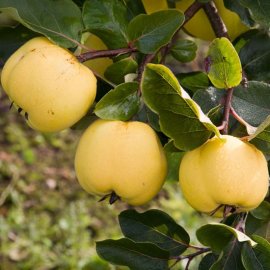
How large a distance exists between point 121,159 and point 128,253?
0.20m

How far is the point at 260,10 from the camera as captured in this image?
0.88m

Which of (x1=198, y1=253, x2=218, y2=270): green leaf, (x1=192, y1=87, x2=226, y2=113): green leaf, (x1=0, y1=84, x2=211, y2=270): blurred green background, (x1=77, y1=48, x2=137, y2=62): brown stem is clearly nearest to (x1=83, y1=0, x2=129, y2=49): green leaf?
(x1=77, y1=48, x2=137, y2=62): brown stem

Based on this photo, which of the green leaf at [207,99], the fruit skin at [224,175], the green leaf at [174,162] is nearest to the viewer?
the fruit skin at [224,175]

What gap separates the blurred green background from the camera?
2.41 m

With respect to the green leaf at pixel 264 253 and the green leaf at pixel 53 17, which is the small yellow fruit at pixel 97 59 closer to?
the green leaf at pixel 53 17

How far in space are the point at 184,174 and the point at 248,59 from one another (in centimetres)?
28

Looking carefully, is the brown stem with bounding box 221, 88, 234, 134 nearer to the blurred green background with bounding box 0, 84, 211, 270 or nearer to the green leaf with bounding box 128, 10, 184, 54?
the green leaf with bounding box 128, 10, 184, 54

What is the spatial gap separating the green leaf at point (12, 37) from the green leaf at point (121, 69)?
0.14 m

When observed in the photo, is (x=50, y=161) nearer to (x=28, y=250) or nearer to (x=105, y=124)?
(x=28, y=250)

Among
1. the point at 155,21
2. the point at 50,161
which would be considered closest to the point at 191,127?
the point at 155,21

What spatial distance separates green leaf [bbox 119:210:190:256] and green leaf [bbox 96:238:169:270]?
0.16 feet

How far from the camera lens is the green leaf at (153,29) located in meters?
0.83

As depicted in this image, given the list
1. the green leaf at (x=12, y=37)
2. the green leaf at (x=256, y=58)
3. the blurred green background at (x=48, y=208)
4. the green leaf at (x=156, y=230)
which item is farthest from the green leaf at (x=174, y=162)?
the blurred green background at (x=48, y=208)

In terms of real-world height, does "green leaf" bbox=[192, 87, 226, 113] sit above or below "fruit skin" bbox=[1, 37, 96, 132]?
below
